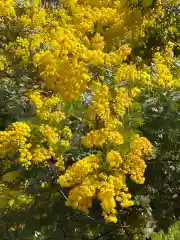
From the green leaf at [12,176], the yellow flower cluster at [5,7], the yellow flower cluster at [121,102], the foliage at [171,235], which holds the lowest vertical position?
the foliage at [171,235]

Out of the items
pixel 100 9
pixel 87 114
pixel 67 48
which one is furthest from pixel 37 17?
pixel 87 114

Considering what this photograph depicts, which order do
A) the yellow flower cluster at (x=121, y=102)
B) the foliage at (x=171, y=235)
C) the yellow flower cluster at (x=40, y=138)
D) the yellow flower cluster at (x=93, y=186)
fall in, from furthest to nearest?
the foliage at (x=171, y=235) < the yellow flower cluster at (x=121, y=102) < the yellow flower cluster at (x=40, y=138) < the yellow flower cluster at (x=93, y=186)

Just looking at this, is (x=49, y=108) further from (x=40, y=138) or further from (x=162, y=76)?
(x=162, y=76)

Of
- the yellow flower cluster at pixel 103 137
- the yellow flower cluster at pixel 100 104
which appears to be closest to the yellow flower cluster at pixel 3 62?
the yellow flower cluster at pixel 100 104

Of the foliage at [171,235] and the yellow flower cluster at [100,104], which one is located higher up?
the yellow flower cluster at [100,104]

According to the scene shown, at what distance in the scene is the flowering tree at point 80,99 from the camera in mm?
3418

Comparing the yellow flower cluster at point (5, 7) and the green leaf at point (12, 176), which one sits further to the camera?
the yellow flower cluster at point (5, 7)

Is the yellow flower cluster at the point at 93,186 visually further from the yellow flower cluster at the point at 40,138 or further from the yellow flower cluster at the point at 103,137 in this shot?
the yellow flower cluster at the point at 40,138

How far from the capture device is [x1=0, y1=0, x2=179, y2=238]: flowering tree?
135 inches

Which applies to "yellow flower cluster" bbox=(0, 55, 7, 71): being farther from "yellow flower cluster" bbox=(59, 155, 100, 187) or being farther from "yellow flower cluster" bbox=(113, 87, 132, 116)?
"yellow flower cluster" bbox=(59, 155, 100, 187)

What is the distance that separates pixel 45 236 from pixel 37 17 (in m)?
2.05

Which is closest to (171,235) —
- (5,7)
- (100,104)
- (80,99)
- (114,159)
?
(114,159)

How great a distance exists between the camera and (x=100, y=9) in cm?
484

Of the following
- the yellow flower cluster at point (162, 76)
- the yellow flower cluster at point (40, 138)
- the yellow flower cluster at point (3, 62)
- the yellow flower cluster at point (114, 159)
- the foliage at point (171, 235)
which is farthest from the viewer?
the yellow flower cluster at point (3, 62)
